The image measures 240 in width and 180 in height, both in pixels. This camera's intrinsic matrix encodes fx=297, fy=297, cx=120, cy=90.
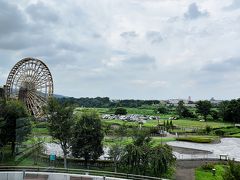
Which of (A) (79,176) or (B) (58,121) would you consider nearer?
(A) (79,176)

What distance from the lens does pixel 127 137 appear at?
1140 inches

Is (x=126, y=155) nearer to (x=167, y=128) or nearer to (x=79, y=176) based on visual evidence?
(x=79, y=176)

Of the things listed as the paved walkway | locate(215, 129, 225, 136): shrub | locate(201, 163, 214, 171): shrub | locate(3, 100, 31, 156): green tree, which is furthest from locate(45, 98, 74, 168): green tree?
locate(215, 129, 225, 136): shrub

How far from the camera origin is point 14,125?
1178 inches

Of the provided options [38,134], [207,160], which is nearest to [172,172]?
[207,160]

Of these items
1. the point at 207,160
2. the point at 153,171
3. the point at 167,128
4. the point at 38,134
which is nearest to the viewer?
the point at 153,171

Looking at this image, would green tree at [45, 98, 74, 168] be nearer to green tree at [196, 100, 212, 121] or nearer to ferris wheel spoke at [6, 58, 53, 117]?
ferris wheel spoke at [6, 58, 53, 117]

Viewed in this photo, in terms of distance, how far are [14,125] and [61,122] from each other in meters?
5.60

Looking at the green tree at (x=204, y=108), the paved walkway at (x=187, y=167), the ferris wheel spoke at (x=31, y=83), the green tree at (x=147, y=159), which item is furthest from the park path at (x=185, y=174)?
the green tree at (x=204, y=108)

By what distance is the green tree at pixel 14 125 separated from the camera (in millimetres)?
29391

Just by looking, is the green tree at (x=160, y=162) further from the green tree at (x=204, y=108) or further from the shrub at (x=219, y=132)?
the green tree at (x=204, y=108)

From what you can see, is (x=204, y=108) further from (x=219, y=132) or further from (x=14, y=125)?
(x=14, y=125)

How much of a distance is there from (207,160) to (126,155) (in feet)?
38.1

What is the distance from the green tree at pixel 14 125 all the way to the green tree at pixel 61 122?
401 cm
